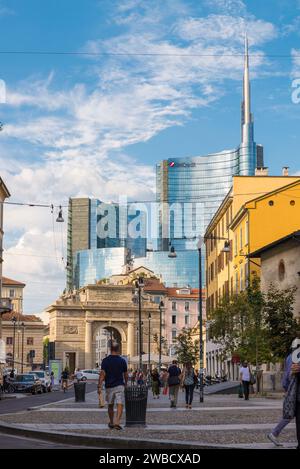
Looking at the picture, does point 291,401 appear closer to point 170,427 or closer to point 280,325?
point 170,427

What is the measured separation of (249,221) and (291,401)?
47.2 metres

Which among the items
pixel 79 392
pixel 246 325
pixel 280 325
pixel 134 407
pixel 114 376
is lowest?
pixel 79 392

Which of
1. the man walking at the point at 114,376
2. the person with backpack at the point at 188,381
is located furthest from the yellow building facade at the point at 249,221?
the man walking at the point at 114,376

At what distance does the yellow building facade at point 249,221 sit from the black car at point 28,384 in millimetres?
15217

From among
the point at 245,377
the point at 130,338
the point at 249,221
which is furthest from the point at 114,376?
the point at 130,338

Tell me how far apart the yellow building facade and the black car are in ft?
49.9

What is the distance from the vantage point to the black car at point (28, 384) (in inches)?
2697

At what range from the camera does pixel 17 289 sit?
617 feet

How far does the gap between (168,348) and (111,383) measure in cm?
12134

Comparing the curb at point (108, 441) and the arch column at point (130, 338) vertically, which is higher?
the arch column at point (130, 338)

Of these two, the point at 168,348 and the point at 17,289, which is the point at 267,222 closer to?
the point at 168,348

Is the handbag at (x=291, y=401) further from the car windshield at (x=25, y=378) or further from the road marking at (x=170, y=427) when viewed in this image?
the car windshield at (x=25, y=378)

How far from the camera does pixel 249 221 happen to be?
200 feet
